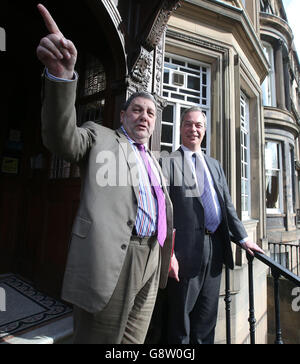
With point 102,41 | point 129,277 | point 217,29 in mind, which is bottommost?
point 129,277

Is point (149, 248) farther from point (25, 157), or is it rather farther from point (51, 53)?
point (25, 157)

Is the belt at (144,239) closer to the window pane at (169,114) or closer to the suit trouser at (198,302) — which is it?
the suit trouser at (198,302)

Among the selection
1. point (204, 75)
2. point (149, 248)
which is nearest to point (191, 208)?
point (149, 248)

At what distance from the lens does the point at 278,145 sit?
9508 millimetres

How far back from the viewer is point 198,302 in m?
1.64

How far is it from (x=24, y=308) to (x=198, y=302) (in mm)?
1733

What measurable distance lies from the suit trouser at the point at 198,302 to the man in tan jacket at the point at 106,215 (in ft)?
1.25

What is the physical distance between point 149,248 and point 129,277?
7.5 inches

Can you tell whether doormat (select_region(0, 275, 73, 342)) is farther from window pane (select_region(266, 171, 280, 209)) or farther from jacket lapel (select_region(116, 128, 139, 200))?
window pane (select_region(266, 171, 280, 209))

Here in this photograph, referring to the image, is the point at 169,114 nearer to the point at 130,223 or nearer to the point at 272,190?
the point at 130,223

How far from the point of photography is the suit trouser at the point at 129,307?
1.04 meters

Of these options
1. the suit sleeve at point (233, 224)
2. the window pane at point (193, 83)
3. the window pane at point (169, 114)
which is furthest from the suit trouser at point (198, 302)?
the window pane at point (193, 83)

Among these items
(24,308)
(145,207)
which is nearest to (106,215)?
(145,207)

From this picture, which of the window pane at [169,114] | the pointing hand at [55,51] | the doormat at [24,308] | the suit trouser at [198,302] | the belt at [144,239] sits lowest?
the doormat at [24,308]
